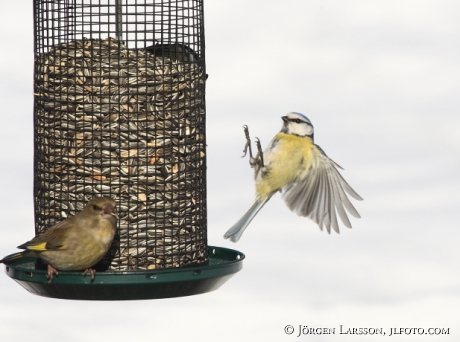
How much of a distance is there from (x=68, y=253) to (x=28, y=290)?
0.54 metres

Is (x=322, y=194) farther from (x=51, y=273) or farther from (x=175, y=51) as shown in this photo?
(x=51, y=273)

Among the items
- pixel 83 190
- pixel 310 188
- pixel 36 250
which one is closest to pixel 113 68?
pixel 83 190

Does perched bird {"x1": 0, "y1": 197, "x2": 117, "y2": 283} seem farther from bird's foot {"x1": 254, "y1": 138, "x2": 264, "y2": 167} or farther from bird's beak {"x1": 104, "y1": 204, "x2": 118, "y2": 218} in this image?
bird's foot {"x1": 254, "y1": 138, "x2": 264, "y2": 167}

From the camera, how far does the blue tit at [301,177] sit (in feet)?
30.0

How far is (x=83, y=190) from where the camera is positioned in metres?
7.88

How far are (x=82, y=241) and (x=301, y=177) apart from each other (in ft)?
8.02

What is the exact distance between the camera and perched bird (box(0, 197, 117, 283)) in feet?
24.9

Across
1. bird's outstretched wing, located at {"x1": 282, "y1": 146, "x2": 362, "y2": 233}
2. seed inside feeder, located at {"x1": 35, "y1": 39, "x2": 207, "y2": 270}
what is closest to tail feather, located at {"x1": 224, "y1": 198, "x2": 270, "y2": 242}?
bird's outstretched wing, located at {"x1": 282, "y1": 146, "x2": 362, "y2": 233}

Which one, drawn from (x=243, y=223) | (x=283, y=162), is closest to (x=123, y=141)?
(x=243, y=223)

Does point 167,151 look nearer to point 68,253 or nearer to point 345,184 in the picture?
point 68,253

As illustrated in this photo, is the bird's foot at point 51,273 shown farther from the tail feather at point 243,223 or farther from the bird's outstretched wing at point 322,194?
the bird's outstretched wing at point 322,194

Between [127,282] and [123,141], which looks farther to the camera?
[123,141]

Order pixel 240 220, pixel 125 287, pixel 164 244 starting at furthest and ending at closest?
pixel 240 220 → pixel 164 244 → pixel 125 287

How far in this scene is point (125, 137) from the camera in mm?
7812
